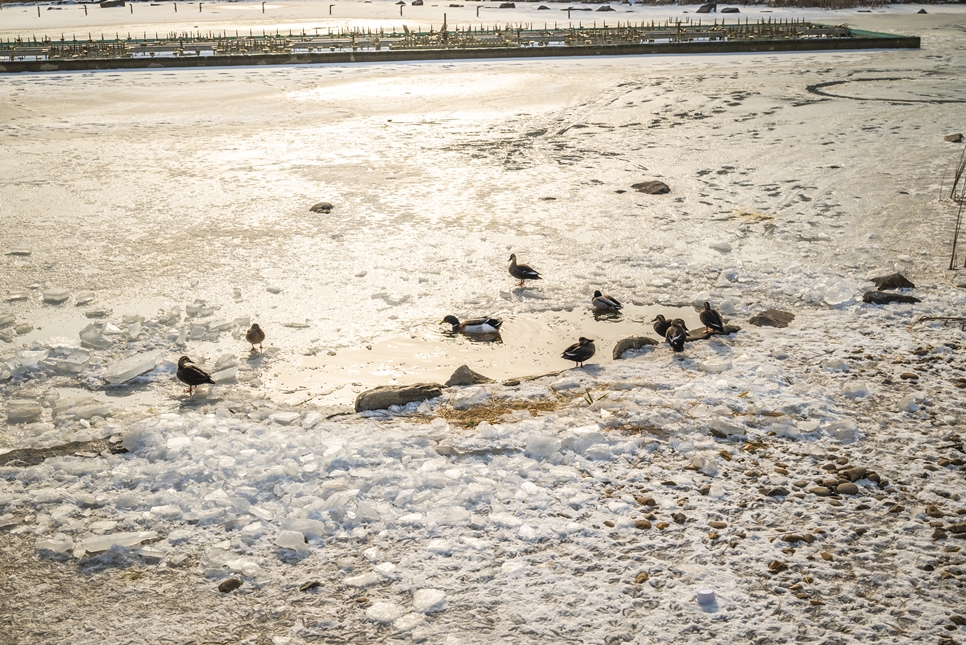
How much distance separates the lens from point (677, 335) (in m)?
7.21

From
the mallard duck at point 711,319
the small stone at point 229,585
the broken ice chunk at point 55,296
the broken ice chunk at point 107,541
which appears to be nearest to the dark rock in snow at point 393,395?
the broken ice chunk at point 107,541

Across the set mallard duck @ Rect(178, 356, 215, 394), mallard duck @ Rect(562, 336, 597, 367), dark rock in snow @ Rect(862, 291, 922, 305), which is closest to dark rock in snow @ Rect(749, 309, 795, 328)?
dark rock in snow @ Rect(862, 291, 922, 305)

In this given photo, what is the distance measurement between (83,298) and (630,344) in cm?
536

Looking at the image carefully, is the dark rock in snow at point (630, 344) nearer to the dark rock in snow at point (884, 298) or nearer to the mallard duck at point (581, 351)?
the mallard duck at point (581, 351)

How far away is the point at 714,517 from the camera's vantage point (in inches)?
199

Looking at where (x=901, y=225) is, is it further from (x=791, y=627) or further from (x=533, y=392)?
(x=791, y=627)

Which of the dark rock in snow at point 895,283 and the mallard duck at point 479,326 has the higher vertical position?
the dark rock in snow at point 895,283

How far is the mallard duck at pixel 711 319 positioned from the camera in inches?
292

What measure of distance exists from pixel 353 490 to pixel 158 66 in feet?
82.7

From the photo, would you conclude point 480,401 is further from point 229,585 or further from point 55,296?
point 55,296

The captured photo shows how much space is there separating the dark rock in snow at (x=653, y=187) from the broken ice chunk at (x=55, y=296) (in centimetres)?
734

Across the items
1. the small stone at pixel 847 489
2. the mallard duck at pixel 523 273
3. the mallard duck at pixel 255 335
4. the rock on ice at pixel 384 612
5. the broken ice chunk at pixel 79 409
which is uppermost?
the mallard duck at pixel 523 273

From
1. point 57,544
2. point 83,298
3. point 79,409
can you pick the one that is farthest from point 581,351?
point 83,298

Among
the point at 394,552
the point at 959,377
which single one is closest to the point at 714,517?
the point at 394,552
